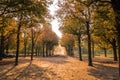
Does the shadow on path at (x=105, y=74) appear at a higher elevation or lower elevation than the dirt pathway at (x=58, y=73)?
lower

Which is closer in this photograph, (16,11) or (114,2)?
(114,2)

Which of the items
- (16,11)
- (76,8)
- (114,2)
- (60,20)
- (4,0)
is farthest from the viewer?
(60,20)

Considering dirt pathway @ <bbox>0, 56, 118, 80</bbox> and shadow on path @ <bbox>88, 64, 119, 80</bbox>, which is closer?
dirt pathway @ <bbox>0, 56, 118, 80</bbox>

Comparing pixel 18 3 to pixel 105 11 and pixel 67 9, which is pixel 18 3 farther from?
pixel 67 9

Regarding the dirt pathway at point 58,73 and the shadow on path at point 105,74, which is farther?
the shadow on path at point 105,74

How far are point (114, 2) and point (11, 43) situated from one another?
44.1 meters

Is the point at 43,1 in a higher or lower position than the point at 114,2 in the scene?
higher

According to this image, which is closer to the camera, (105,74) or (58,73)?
(105,74)

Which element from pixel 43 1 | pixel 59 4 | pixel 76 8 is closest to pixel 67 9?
pixel 76 8

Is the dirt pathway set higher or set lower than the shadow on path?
higher

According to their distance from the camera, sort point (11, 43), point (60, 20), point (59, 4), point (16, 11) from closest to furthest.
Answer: point (16, 11), point (59, 4), point (60, 20), point (11, 43)

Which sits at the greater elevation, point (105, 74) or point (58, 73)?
point (58, 73)

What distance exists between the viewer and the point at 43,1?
1455 centimetres

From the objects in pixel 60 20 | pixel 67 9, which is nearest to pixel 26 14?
pixel 67 9
